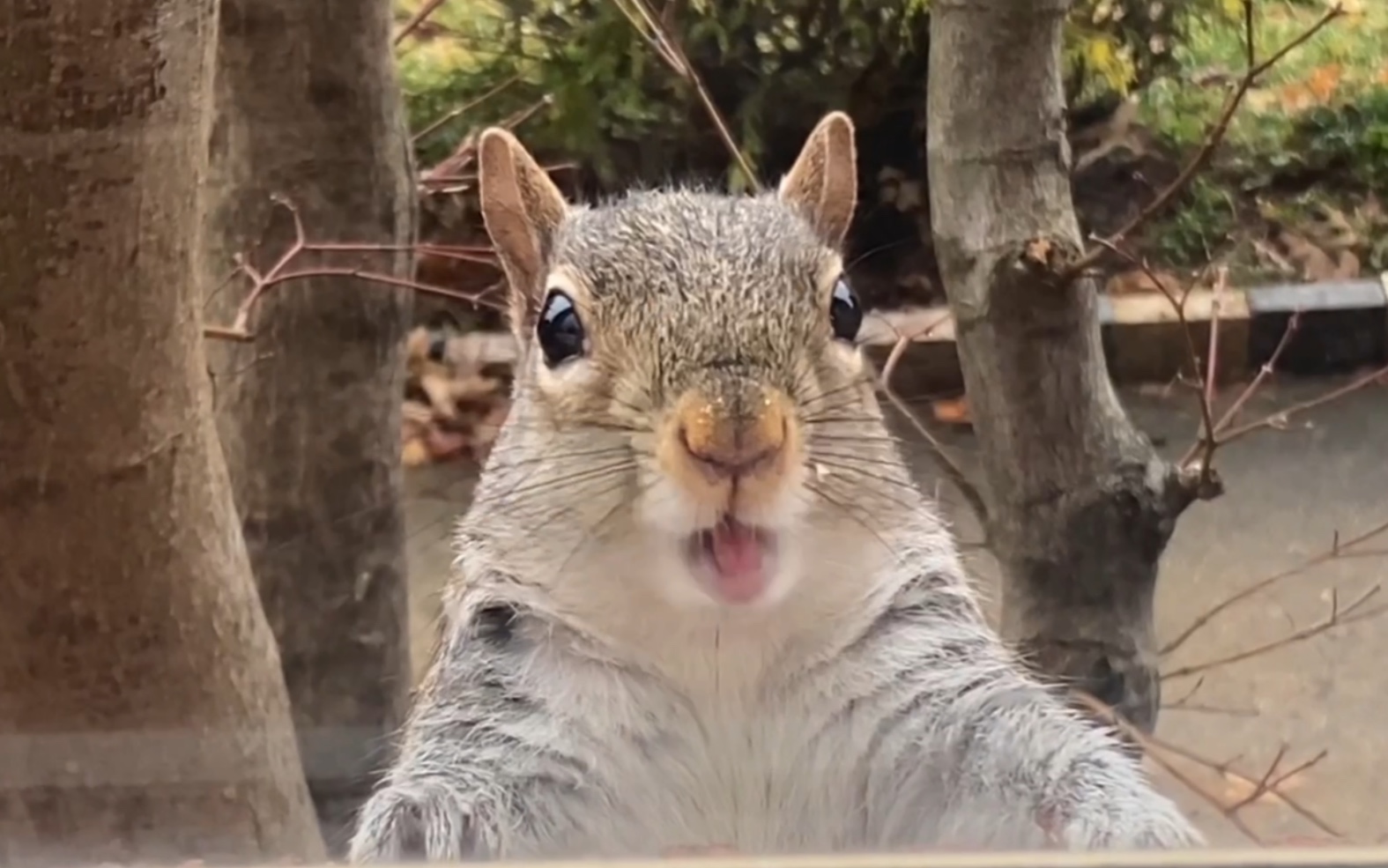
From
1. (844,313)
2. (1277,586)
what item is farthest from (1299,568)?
(844,313)

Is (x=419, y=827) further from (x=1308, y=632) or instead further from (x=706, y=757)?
(x=1308, y=632)

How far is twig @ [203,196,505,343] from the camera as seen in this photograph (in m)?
0.94

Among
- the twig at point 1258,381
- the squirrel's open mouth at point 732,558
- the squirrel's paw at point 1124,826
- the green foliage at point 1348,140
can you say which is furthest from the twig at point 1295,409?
the squirrel's open mouth at point 732,558

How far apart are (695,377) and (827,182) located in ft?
0.55

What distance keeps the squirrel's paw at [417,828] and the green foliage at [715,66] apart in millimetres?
299

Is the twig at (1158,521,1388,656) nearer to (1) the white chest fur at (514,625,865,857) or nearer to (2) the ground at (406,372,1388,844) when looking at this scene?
(2) the ground at (406,372,1388,844)

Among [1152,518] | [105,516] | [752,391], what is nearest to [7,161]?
[105,516]

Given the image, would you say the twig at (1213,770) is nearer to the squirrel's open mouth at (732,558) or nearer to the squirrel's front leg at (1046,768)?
the squirrel's front leg at (1046,768)

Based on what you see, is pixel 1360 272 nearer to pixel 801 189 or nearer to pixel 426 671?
pixel 801 189

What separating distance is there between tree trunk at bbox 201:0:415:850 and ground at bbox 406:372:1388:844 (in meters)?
0.04

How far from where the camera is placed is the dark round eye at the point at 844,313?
72 centimetres

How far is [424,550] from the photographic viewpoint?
0.93 meters

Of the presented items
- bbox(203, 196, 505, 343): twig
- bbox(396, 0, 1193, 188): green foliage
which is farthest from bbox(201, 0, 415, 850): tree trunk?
bbox(396, 0, 1193, 188): green foliage

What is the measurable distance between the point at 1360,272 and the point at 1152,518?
0.18m
